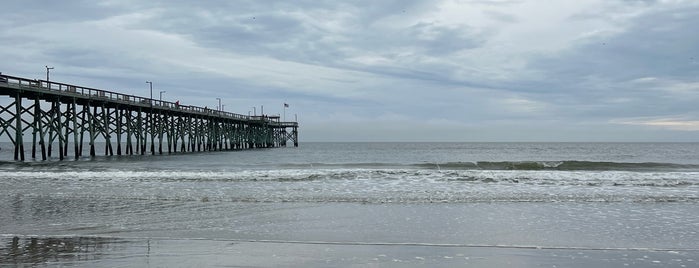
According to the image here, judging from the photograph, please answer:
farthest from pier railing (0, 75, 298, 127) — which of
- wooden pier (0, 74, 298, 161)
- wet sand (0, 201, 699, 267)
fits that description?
wet sand (0, 201, 699, 267)

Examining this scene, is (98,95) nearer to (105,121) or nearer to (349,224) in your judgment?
(105,121)

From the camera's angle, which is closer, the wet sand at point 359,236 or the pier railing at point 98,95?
the wet sand at point 359,236

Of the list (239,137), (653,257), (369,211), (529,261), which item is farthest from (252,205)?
(239,137)

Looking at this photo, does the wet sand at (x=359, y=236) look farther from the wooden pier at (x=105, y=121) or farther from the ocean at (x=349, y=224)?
the wooden pier at (x=105, y=121)

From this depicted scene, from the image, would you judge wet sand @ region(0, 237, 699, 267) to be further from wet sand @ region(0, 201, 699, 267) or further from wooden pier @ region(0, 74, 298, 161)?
wooden pier @ region(0, 74, 298, 161)

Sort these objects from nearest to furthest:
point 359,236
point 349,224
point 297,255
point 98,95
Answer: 1. point 297,255
2. point 359,236
3. point 349,224
4. point 98,95

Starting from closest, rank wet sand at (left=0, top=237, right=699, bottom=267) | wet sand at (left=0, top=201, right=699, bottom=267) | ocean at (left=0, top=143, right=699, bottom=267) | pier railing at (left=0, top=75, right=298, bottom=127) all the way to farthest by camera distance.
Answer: wet sand at (left=0, top=237, right=699, bottom=267)
wet sand at (left=0, top=201, right=699, bottom=267)
ocean at (left=0, top=143, right=699, bottom=267)
pier railing at (left=0, top=75, right=298, bottom=127)

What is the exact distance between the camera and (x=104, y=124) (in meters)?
41.3

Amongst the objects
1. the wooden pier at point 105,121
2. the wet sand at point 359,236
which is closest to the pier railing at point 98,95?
the wooden pier at point 105,121

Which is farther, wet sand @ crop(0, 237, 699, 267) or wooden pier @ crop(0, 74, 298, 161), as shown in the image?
wooden pier @ crop(0, 74, 298, 161)

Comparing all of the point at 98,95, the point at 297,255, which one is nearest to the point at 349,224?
the point at 297,255

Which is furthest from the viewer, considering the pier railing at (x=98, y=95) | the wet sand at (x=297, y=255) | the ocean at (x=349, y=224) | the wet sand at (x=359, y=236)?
the pier railing at (x=98, y=95)

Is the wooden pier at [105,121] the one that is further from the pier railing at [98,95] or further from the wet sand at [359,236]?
the wet sand at [359,236]

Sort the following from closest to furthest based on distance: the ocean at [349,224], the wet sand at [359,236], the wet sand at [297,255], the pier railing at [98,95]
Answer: the wet sand at [297,255] < the wet sand at [359,236] < the ocean at [349,224] < the pier railing at [98,95]
